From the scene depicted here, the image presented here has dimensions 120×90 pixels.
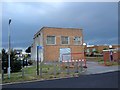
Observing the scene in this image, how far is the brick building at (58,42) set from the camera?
2370 inches

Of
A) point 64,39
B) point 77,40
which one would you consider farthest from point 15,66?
point 77,40

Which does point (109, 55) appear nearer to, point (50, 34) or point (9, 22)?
point (50, 34)

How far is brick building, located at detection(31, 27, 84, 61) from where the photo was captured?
6019 cm

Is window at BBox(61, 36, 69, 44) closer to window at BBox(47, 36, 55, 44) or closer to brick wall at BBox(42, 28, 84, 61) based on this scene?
brick wall at BBox(42, 28, 84, 61)

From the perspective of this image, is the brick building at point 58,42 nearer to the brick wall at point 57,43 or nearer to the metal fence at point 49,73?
the brick wall at point 57,43

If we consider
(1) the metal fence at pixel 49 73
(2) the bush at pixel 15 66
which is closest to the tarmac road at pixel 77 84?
(1) the metal fence at pixel 49 73

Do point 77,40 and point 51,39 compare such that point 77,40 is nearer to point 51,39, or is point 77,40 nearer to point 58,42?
point 58,42

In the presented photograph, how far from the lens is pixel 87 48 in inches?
4242

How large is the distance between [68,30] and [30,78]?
38.7 metres

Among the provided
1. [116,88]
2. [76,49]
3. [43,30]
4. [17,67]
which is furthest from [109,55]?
[116,88]

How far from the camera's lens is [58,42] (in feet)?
201

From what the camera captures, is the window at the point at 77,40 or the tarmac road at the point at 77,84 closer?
the tarmac road at the point at 77,84

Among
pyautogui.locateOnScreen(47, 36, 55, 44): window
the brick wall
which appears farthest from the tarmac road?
pyautogui.locateOnScreen(47, 36, 55, 44): window

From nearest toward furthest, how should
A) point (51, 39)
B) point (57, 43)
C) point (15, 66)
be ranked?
point (15, 66) < point (57, 43) < point (51, 39)
